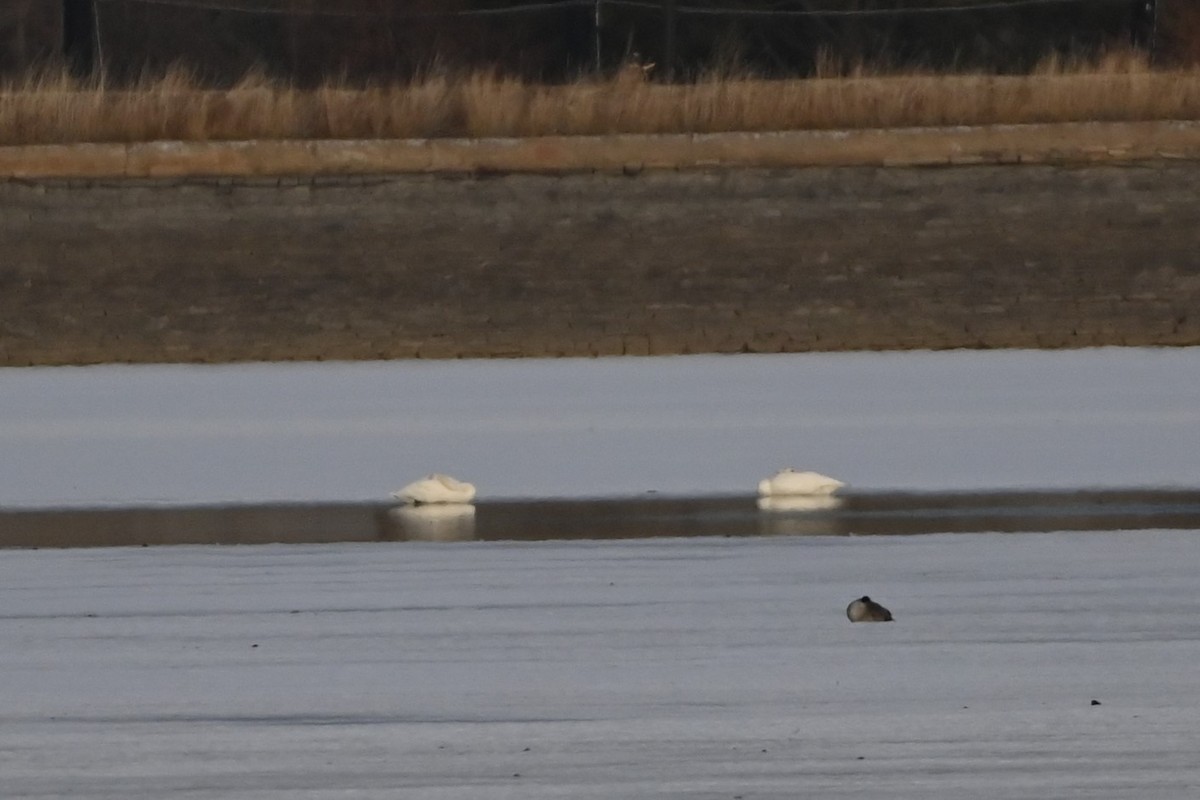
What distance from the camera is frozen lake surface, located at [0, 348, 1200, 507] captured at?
30.6ft

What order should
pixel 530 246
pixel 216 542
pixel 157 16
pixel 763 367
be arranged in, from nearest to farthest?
pixel 216 542 → pixel 763 367 → pixel 530 246 → pixel 157 16

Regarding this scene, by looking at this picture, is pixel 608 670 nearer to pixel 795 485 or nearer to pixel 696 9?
pixel 795 485

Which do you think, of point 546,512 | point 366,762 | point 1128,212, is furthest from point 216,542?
point 1128,212

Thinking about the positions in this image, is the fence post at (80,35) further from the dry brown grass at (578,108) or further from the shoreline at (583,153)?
the shoreline at (583,153)

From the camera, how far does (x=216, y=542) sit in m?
7.83

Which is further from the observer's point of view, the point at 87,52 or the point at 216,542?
the point at 87,52

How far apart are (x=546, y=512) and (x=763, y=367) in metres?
5.94

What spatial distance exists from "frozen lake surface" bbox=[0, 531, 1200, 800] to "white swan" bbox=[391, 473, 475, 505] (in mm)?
905

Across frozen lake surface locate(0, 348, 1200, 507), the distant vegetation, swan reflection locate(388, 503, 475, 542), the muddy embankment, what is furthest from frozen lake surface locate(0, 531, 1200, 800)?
the distant vegetation

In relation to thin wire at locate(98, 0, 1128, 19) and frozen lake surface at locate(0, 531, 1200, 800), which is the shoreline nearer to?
thin wire at locate(98, 0, 1128, 19)

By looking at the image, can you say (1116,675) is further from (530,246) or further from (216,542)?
(530,246)

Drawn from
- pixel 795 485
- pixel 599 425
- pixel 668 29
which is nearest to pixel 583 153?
pixel 668 29

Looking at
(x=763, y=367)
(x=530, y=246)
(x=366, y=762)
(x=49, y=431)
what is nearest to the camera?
(x=366, y=762)

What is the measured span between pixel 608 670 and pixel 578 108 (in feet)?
35.6
